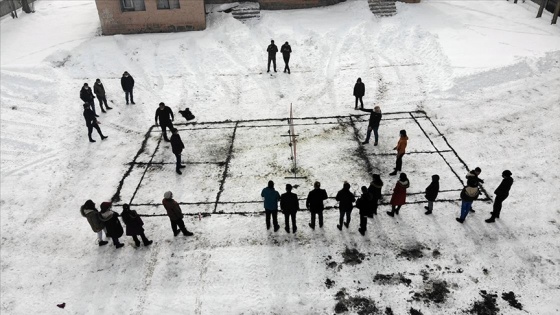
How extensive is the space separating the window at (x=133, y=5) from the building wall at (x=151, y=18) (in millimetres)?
398

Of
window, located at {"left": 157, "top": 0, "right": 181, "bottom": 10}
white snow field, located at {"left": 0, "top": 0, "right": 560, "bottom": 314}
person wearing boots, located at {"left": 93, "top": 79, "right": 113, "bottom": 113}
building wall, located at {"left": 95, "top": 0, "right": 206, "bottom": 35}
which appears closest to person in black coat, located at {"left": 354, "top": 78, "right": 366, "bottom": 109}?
white snow field, located at {"left": 0, "top": 0, "right": 560, "bottom": 314}

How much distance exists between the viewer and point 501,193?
34.4 feet

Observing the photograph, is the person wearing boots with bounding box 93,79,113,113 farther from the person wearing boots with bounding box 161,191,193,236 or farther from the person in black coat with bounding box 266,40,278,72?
the person wearing boots with bounding box 161,191,193,236

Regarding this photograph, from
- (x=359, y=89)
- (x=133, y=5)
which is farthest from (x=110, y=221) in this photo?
(x=133, y=5)

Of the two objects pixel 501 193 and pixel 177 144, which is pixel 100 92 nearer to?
pixel 177 144

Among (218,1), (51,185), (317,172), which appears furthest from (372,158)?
(218,1)

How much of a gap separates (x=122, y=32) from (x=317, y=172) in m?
15.4

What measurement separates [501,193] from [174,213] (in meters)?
8.47

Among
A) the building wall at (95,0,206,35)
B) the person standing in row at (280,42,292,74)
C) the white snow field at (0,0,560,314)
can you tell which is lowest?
the white snow field at (0,0,560,314)

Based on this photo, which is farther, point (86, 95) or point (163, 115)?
point (86, 95)

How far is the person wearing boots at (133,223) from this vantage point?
10.1 metres

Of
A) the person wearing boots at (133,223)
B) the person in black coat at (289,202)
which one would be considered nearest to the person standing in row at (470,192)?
the person in black coat at (289,202)

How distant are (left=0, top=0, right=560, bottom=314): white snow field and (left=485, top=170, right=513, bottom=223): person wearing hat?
0.37 m

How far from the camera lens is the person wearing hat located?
10258 millimetres
